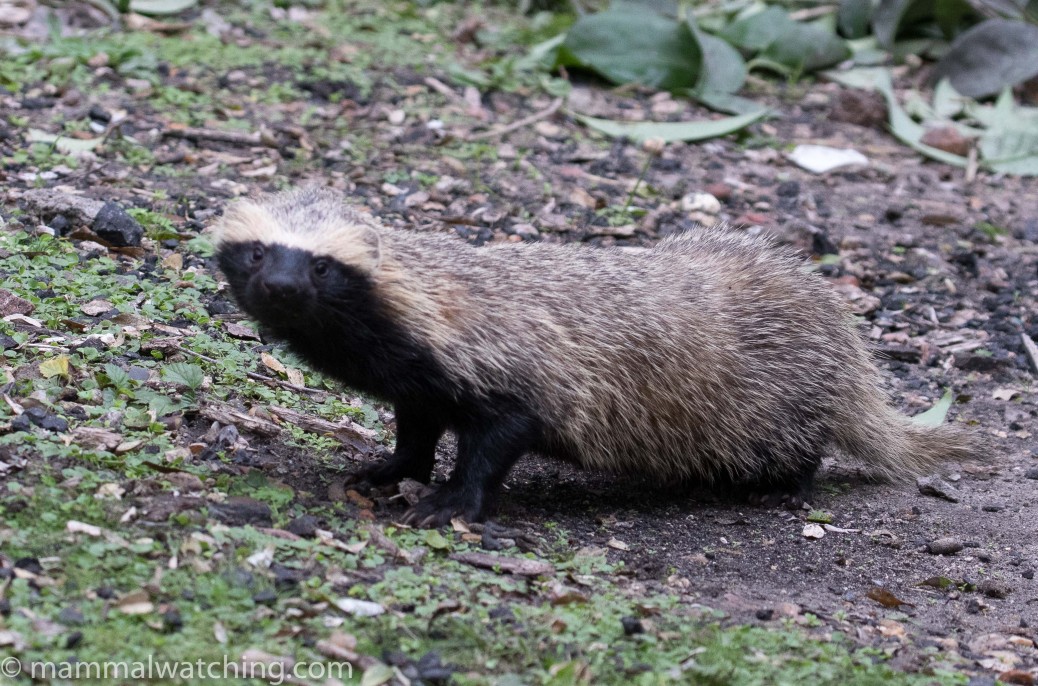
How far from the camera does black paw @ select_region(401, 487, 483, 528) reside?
681cm

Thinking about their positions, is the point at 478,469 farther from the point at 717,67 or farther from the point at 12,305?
the point at 717,67

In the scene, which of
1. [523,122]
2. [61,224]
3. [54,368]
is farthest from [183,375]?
[523,122]

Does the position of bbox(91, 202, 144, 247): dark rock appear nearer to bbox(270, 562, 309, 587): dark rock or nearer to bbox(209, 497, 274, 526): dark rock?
bbox(209, 497, 274, 526): dark rock

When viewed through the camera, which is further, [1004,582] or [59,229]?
[59,229]

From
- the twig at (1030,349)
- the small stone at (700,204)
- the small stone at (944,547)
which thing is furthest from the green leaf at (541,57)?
the small stone at (944,547)

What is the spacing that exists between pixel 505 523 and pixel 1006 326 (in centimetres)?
578

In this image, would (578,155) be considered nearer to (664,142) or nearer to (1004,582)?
(664,142)

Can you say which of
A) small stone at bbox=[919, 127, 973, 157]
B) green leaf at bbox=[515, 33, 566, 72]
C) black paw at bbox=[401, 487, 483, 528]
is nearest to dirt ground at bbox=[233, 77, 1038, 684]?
black paw at bbox=[401, 487, 483, 528]

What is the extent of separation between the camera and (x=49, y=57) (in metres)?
12.0

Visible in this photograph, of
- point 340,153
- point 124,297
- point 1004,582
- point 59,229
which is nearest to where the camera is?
point 1004,582

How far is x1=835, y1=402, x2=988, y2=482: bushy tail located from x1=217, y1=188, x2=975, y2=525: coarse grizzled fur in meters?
0.02

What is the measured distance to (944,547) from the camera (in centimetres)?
734

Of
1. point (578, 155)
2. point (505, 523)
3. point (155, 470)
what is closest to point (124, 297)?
point (155, 470)

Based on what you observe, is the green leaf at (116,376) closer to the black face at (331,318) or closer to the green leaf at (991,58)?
the black face at (331,318)
